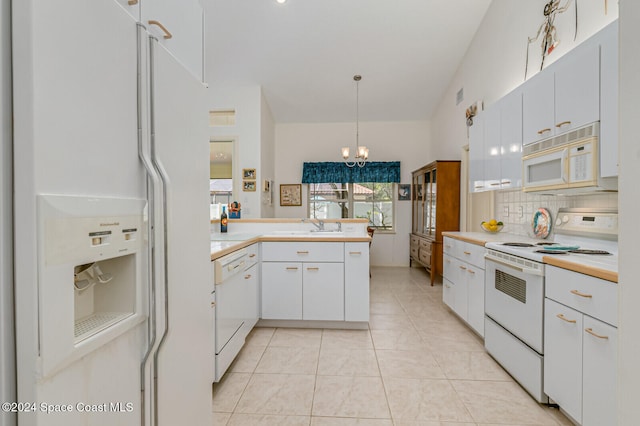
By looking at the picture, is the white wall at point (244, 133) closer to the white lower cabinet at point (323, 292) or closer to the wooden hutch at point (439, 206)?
the white lower cabinet at point (323, 292)

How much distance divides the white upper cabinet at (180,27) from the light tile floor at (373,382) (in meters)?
1.77

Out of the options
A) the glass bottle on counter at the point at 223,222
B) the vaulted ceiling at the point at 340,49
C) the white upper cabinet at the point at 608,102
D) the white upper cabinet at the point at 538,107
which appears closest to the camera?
the white upper cabinet at the point at 608,102

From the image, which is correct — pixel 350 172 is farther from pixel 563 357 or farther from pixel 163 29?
pixel 163 29

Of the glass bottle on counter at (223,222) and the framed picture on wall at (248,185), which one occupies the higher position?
the framed picture on wall at (248,185)

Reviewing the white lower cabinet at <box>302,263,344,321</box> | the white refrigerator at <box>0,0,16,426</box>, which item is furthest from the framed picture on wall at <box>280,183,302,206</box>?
the white refrigerator at <box>0,0,16,426</box>

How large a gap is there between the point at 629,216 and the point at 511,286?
169 cm

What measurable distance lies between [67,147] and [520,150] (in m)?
3.00

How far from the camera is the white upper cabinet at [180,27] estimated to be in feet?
3.08

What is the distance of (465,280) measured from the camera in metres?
2.85

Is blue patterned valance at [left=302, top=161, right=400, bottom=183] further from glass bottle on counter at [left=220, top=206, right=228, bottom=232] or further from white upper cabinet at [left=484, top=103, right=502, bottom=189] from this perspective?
white upper cabinet at [left=484, top=103, right=502, bottom=189]

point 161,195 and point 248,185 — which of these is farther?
point 248,185

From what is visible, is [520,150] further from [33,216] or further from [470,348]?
[33,216]

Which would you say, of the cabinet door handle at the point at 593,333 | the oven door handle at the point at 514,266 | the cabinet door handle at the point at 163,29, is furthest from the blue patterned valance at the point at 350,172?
the cabinet door handle at the point at 163,29

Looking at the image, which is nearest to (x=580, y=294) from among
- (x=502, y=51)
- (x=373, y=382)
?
(x=373, y=382)
